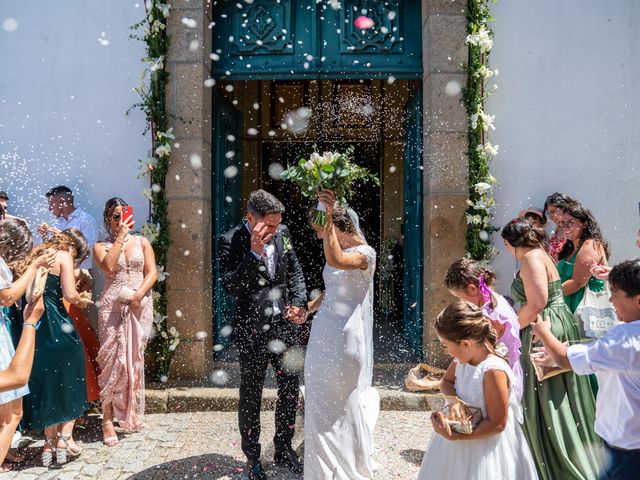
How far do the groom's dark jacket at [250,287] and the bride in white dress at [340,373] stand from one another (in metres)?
0.46

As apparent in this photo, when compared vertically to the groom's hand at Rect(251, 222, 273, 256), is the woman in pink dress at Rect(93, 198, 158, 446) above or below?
below

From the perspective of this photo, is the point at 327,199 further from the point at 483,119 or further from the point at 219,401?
the point at 483,119

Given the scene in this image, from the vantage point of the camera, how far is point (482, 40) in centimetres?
573

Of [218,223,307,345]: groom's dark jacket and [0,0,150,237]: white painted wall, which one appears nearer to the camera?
[218,223,307,345]: groom's dark jacket

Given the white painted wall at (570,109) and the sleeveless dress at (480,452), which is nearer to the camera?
the sleeveless dress at (480,452)

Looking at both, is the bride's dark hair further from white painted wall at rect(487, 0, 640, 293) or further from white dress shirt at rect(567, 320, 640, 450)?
white painted wall at rect(487, 0, 640, 293)

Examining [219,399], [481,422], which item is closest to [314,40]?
[219,399]

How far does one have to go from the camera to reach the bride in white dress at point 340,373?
351cm

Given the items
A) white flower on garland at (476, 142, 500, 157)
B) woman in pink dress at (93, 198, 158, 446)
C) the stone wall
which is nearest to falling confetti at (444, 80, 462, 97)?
the stone wall

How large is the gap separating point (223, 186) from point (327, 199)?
3.41 metres

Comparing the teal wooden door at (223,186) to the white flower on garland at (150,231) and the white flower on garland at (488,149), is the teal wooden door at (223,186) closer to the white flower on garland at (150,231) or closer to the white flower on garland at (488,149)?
the white flower on garland at (150,231)

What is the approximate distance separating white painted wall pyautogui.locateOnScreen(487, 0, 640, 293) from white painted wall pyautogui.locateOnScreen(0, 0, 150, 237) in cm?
375

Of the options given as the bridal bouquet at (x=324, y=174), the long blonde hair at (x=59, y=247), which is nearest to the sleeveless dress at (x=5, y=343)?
the long blonde hair at (x=59, y=247)

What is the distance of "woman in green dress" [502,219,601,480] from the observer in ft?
11.4
